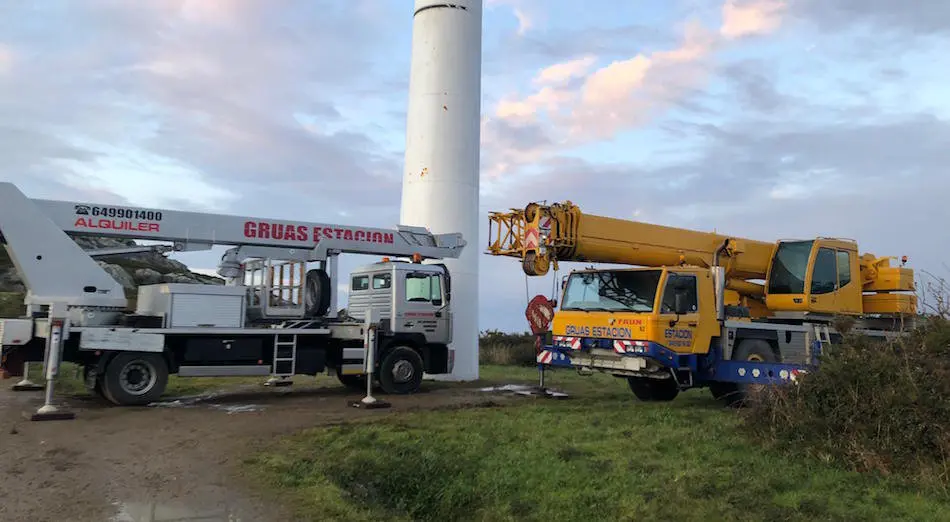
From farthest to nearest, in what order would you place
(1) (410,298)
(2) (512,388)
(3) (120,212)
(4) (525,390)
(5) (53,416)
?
(2) (512,388)
(4) (525,390)
(1) (410,298)
(3) (120,212)
(5) (53,416)

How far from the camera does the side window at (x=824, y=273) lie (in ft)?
46.0

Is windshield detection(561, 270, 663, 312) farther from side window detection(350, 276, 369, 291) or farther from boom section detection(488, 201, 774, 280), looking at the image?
side window detection(350, 276, 369, 291)

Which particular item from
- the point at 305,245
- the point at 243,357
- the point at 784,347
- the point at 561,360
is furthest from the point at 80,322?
the point at 784,347

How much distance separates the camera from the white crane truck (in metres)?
11.9

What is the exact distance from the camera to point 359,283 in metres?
16.3

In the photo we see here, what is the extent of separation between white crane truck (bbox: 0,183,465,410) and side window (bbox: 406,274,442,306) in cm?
2

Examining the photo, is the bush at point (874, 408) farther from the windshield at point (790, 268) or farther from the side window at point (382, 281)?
the side window at point (382, 281)

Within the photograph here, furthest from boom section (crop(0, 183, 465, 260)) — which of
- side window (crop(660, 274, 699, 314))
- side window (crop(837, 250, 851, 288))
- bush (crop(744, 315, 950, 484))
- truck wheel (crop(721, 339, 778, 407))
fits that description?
bush (crop(744, 315, 950, 484))

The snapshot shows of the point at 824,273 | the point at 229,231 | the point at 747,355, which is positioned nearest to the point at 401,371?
the point at 229,231

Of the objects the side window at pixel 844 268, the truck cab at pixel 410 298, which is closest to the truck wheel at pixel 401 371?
the truck cab at pixel 410 298

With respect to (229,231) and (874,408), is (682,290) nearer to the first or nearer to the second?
(874,408)

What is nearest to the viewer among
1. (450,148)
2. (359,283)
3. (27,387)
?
(27,387)

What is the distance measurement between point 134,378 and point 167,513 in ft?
23.4

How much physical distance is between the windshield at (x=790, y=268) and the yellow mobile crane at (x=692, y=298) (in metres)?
0.02
